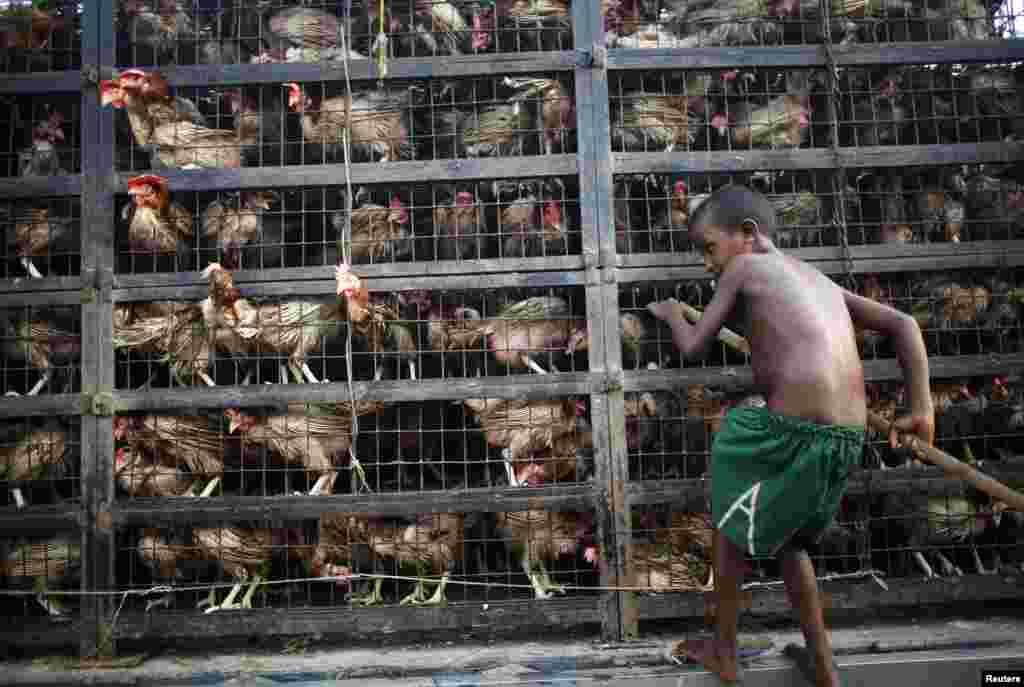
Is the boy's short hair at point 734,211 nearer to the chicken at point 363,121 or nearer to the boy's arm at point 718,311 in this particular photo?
the boy's arm at point 718,311

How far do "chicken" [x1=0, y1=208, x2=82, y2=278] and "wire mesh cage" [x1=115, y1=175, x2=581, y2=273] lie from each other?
11.6 inches

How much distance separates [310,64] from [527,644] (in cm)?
329

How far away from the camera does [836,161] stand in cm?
434

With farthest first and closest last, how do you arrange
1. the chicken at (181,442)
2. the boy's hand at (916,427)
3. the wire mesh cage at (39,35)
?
the wire mesh cage at (39,35) → the chicken at (181,442) → the boy's hand at (916,427)

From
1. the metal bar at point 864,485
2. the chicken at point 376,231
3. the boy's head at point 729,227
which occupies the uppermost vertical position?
the chicken at point 376,231

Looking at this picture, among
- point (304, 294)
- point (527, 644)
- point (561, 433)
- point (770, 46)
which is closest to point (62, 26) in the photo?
Result: point (304, 294)

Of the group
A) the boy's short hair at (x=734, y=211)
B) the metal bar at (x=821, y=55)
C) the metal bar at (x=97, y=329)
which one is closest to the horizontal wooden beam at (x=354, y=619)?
the metal bar at (x=97, y=329)

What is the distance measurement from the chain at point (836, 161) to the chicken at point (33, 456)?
170 inches

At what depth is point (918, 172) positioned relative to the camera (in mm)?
4590

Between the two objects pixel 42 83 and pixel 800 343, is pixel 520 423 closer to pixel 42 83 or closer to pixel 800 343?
pixel 800 343

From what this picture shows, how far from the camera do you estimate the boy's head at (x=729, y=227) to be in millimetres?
3309

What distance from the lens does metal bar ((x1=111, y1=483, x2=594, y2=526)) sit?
13.3 feet

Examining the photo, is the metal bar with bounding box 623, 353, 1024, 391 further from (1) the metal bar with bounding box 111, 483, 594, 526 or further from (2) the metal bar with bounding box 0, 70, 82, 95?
(2) the metal bar with bounding box 0, 70, 82, 95

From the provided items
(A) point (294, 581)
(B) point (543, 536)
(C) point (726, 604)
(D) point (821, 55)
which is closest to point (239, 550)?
(A) point (294, 581)
